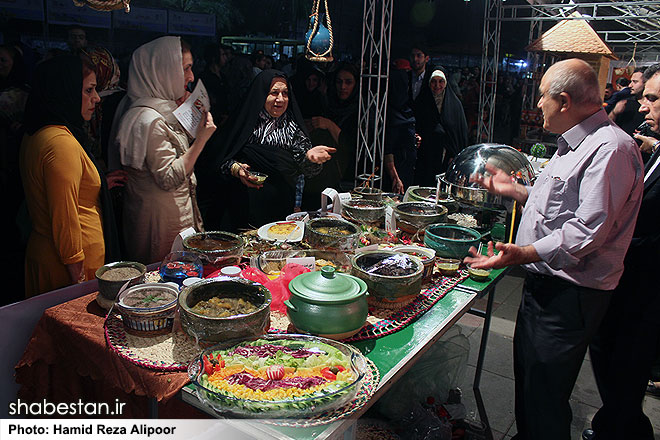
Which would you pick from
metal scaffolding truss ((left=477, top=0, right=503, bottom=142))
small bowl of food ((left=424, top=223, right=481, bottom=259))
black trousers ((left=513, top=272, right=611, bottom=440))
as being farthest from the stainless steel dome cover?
metal scaffolding truss ((left=477, top=0, right=503, bottom=142))

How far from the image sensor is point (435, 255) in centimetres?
259

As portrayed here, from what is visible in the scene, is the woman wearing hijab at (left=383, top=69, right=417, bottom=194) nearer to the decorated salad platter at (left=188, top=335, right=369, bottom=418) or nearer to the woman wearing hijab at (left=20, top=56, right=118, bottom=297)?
the woman wearing hijab at (left=20, top=56, right=118, bottom=297)

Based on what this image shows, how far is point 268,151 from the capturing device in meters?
3.84

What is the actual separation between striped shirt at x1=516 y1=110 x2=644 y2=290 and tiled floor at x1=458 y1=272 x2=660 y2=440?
55.1 inches

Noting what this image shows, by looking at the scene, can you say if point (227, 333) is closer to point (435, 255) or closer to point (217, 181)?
point (435, 255)

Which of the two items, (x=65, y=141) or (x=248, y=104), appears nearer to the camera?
(x=65, y=141)

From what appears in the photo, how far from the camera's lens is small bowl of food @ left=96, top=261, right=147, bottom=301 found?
1.92 meters

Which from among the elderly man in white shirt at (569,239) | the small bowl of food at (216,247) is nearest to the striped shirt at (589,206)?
the elderly man in white shirt at (569,239)

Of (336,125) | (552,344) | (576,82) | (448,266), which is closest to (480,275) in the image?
(448,266)

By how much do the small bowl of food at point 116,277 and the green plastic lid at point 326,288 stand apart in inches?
27.0

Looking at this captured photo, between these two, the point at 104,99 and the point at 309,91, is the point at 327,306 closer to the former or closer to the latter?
the point at 104,99

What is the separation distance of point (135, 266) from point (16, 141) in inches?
42.5

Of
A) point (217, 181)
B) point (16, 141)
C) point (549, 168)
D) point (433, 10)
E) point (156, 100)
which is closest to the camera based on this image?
point (549, 168)

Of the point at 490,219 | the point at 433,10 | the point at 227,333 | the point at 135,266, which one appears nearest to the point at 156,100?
the point at 135,266
